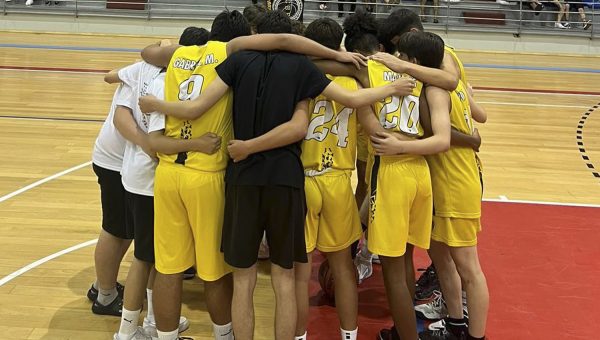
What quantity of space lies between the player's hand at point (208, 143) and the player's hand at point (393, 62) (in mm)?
919

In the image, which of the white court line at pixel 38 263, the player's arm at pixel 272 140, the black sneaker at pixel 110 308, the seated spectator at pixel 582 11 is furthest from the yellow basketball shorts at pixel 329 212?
the seated spectator at pixel 582 11

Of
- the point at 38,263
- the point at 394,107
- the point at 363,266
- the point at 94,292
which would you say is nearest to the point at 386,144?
the point at 394,107

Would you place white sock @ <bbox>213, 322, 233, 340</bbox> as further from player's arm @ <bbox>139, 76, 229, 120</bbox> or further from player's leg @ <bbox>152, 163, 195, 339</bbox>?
player's arm @ <bbox>139, 76, 229, 120</bbox>

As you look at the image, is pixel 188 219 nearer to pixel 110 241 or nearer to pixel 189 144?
pixel 189 144

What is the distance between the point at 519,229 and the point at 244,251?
3135mm

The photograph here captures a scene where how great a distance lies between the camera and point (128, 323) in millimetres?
3367

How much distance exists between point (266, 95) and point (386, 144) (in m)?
0.65

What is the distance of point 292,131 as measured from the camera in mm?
2844

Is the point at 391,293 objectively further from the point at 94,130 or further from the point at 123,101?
the point at 94,130

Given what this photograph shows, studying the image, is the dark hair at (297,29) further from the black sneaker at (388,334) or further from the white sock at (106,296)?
the white sock at (106,296)

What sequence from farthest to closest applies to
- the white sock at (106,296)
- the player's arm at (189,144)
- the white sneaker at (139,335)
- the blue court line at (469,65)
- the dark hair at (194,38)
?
the blue court line at (469,65), the white sock at (106,296), the white sneaker at (139,335), the dark hair at (194,38), the player's arm at (189,144)

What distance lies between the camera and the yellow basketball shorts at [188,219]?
2947 mm

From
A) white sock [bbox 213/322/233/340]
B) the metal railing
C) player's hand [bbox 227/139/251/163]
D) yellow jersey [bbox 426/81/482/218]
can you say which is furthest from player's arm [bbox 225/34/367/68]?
the metal railing

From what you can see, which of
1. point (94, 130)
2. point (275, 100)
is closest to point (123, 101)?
point (275, 100)
